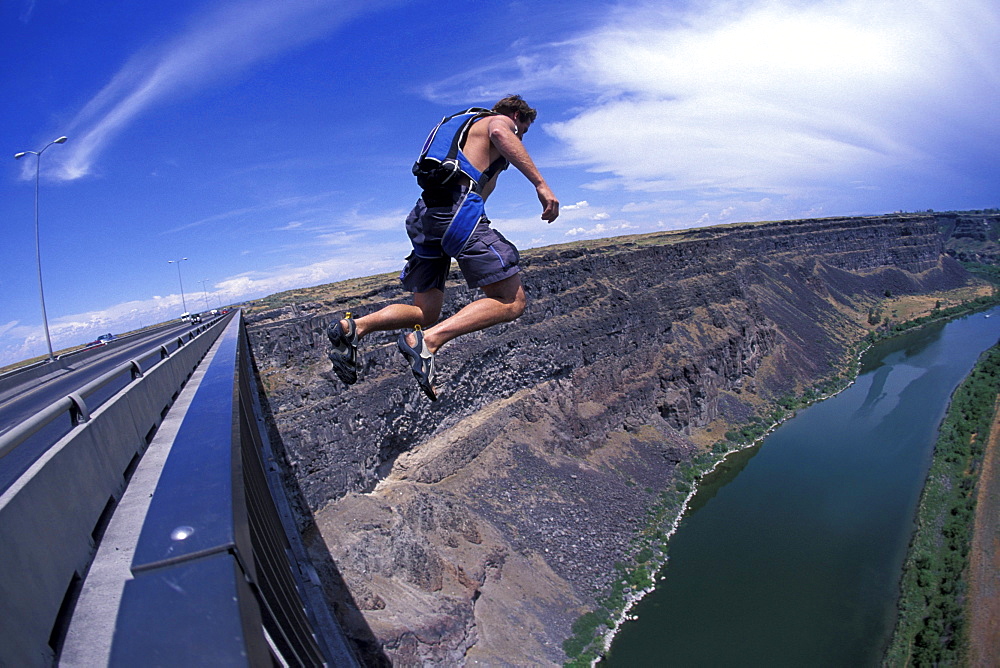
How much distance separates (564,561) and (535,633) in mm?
3852

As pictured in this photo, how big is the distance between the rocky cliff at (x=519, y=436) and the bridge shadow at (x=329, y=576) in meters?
0.09

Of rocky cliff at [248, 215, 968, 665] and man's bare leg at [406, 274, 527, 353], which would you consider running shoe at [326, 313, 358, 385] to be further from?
rocky cliff at [248, 215, 968, 665]

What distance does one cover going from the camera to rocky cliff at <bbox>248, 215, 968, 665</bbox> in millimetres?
17828

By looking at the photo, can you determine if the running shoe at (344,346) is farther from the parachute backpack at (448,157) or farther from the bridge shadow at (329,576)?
the bridge shadow at (329,576)

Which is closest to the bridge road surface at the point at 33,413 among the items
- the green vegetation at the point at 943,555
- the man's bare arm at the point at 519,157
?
the man's bare arm at the point at 519,157

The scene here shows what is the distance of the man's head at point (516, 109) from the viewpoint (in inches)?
157

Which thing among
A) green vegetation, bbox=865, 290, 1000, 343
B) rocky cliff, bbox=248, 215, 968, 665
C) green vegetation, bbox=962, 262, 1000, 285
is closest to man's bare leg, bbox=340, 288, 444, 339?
rocky cliff, bbox=248, 215, 968, 665

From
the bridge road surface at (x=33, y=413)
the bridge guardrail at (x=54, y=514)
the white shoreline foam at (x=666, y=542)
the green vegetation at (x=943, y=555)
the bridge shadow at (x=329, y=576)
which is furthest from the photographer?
the white shoreline foam at (x=666, y=542)

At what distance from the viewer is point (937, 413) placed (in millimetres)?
39750

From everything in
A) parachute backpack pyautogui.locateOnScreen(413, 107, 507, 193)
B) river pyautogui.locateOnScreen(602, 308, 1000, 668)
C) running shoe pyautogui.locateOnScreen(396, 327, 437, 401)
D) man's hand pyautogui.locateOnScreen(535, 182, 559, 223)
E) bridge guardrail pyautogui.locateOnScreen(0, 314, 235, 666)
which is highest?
parachute backpack pyautogui.locateOnScreen(413, 107, 507, 193)

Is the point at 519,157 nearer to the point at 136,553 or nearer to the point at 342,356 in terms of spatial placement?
the point at 342,356

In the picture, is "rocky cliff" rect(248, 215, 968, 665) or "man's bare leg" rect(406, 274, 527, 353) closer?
"man's bare leg" rect(406, 274, 527, 353)

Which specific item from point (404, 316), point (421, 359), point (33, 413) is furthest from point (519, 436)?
point (421, 359)

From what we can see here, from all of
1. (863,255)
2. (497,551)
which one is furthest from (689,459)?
(863,255)
